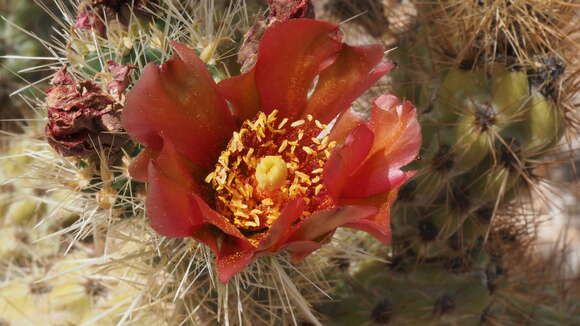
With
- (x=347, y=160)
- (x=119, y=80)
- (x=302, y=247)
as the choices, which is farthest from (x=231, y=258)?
(x=119, y=80)

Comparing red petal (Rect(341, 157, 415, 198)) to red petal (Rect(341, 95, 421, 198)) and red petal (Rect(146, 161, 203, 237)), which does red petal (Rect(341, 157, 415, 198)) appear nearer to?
red petal (Rect(341, 95, 421, 198))

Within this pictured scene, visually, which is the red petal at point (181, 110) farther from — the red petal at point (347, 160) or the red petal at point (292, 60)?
the red petal at point (347, 160)

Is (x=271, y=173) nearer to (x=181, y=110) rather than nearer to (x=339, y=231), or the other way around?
(x=181, y=110)

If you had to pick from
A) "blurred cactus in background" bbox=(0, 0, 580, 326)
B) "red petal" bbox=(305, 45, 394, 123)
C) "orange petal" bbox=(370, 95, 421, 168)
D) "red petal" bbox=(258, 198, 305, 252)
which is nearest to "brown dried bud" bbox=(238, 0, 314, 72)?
"blurred cactus in background" bbox=(0, 0, 580, 326)

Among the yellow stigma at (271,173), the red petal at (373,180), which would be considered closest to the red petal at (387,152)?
the red petal at (373,180)

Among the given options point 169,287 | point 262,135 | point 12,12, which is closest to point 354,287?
point 169,287
